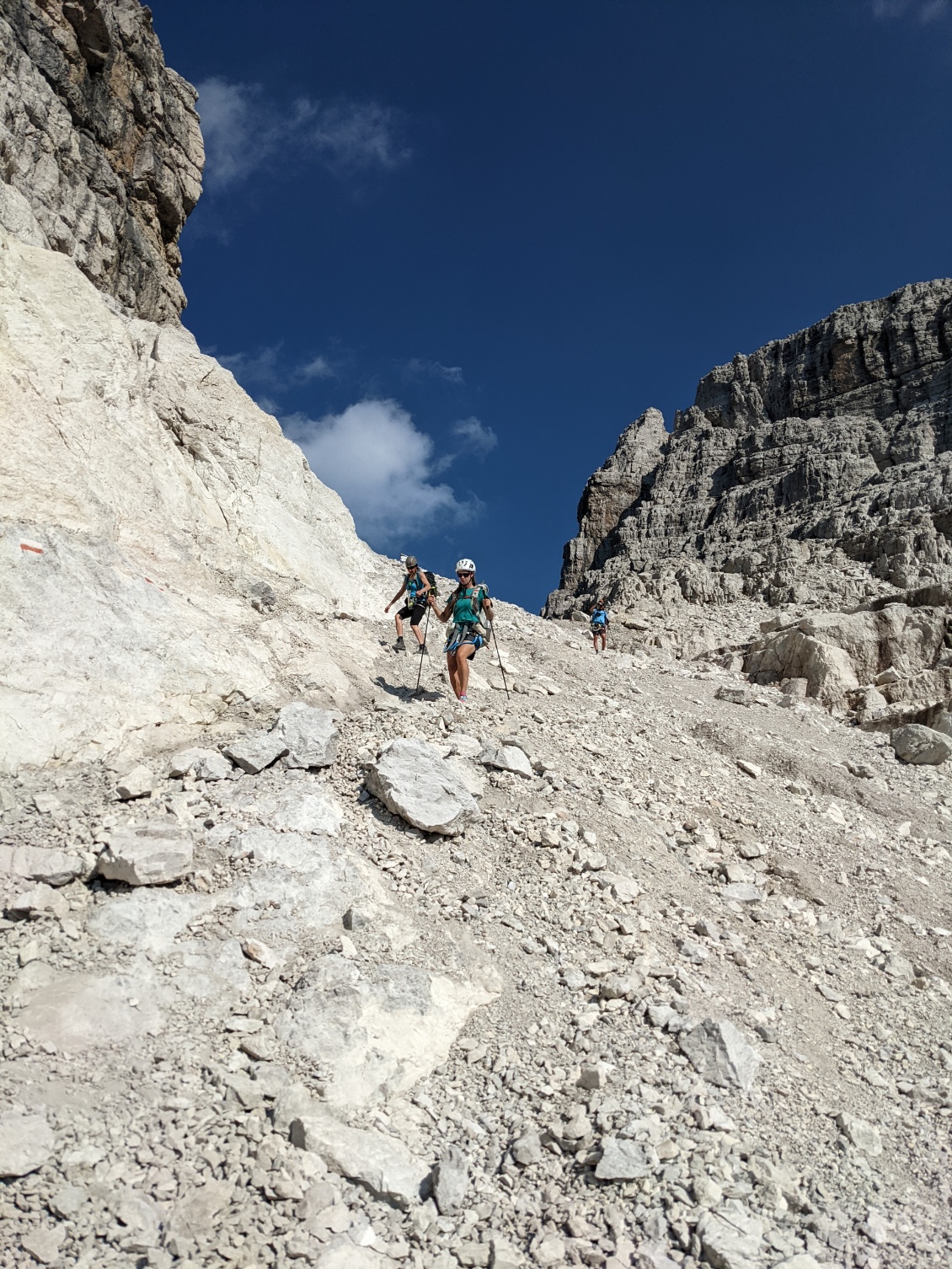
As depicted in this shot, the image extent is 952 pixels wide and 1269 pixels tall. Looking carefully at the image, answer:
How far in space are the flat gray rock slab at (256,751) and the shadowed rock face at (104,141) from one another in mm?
15143

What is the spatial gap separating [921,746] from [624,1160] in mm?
11022

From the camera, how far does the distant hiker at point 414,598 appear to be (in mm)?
11820

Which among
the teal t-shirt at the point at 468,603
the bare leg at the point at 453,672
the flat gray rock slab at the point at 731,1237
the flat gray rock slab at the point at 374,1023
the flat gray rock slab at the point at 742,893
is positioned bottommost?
the flat gray rock slab at the point at 731,1237

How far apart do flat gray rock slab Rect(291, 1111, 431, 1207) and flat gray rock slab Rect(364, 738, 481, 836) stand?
278 cm

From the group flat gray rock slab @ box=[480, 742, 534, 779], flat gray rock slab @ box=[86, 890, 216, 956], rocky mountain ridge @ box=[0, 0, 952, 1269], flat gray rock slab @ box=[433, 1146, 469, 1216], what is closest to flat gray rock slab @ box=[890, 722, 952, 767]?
rocky mountain ridge @ box=[0, 0, 952, 1269]

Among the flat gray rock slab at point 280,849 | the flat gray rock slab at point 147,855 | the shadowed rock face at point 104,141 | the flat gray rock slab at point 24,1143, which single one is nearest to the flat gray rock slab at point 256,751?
the flat gray rock slab at point 280,849

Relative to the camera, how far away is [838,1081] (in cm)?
509

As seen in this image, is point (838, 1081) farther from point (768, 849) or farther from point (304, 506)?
point (304, 506)

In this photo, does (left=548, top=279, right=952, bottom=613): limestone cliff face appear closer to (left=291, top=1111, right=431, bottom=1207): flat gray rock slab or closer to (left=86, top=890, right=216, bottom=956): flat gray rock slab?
(left=86, top=890, right=216, bottom=956): flat gray rock slab

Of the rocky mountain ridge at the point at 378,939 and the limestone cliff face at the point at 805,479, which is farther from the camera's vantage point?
the limestone cliff face at the point at 805,479

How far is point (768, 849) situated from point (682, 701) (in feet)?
18.8

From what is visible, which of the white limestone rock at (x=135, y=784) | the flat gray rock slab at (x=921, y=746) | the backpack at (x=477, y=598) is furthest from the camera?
the flat gray rock slab at (x=921, y=746)

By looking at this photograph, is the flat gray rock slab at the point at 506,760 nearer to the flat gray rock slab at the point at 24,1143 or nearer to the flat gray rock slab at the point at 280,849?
the flat gray rock slab at the point at 280,849

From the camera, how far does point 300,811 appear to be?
6441 millimetres
